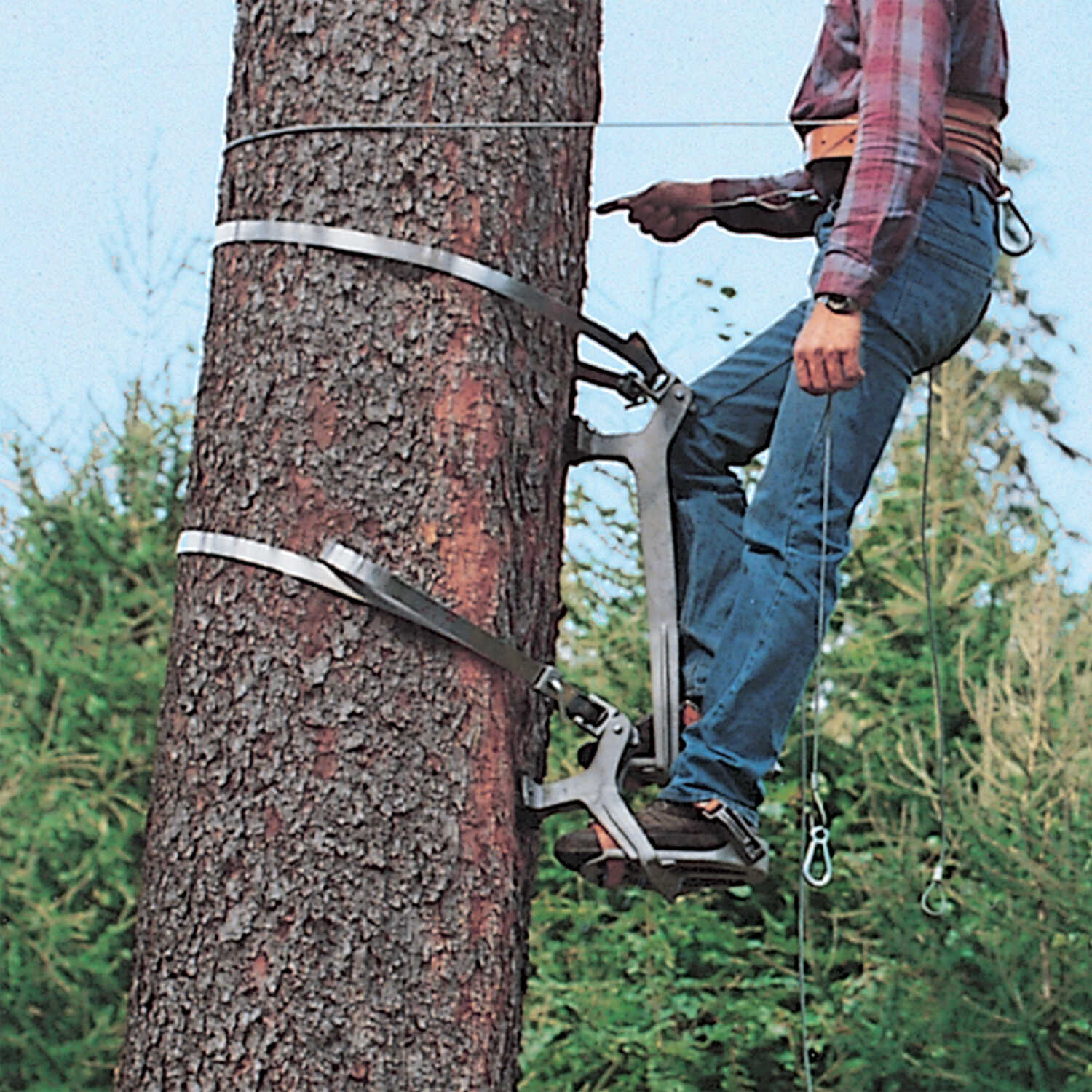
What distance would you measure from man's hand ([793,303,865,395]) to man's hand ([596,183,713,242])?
56cm

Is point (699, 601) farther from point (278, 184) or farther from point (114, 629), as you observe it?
point (114, 629)

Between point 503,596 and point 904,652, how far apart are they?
418 centimetres

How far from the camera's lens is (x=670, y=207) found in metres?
2.50

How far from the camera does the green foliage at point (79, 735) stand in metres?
5.23

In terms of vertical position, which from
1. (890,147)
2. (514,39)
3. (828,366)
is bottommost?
(828,366)

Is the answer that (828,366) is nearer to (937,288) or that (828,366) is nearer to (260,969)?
(937,288)

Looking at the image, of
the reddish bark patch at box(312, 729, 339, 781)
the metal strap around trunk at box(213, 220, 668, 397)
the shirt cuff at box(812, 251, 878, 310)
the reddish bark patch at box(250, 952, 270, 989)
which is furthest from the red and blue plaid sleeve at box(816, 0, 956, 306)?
the reddish bark patch at box(250, 952, 270, 989)

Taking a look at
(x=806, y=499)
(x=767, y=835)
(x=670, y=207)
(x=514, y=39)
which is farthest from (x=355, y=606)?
(x=767, y=835)

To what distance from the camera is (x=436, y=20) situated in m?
1.96

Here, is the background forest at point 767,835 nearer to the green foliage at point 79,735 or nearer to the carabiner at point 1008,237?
the green foliage at point 79,735

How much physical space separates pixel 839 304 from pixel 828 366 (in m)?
0.08

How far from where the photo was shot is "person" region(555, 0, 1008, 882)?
1.98 meters

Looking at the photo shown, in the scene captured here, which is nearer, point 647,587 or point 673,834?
point 673,834

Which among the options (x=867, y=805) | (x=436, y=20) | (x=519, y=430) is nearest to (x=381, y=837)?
(x=519, y=430)
